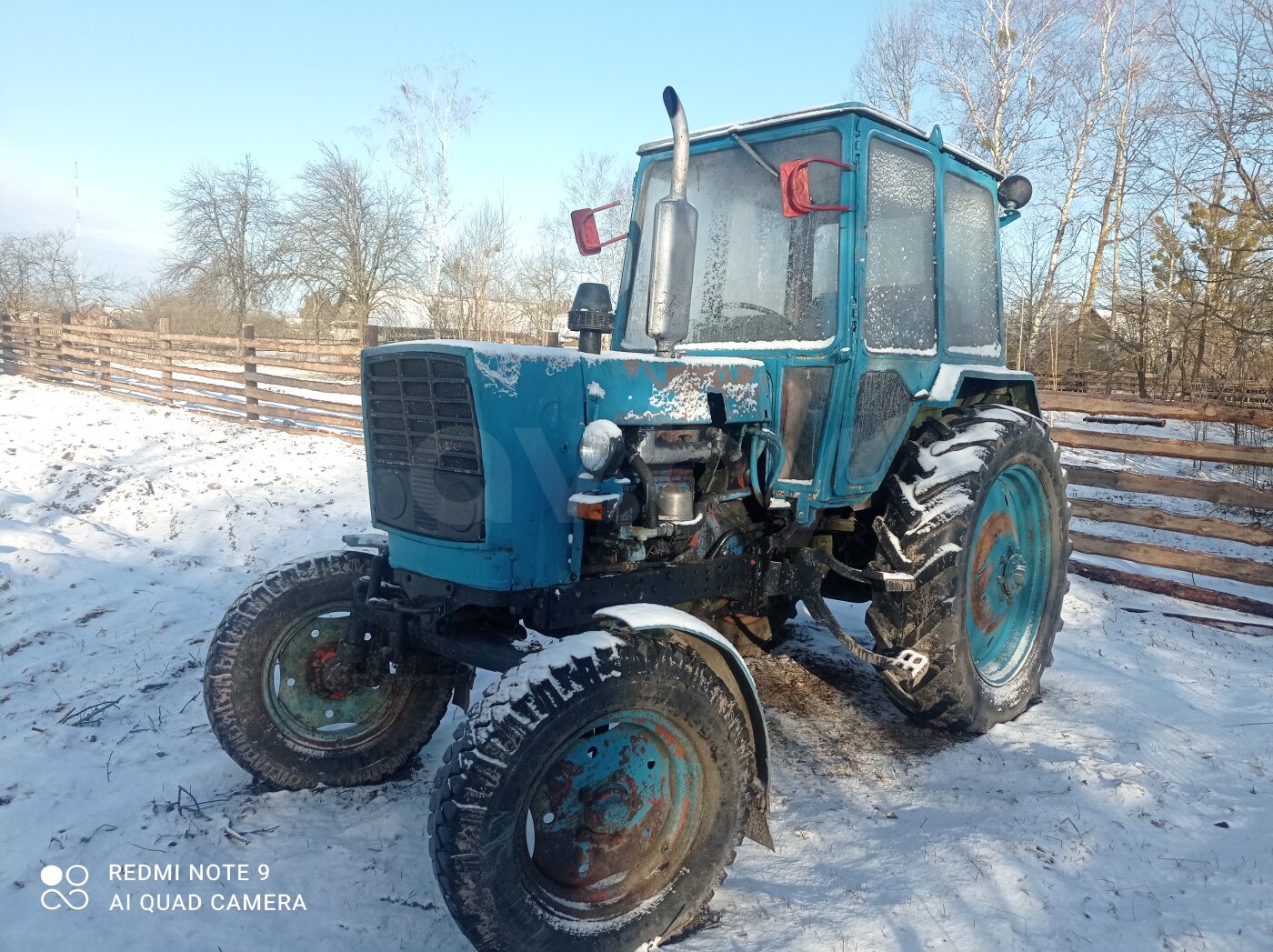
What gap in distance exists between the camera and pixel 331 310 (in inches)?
1024

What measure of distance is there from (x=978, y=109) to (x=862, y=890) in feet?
60.3

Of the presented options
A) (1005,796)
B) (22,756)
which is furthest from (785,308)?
(22,756)

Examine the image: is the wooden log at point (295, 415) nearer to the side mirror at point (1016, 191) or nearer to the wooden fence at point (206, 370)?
the wooden fence at point (206, 370)

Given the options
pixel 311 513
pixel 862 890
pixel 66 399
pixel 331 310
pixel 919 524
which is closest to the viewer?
pixel 862 890

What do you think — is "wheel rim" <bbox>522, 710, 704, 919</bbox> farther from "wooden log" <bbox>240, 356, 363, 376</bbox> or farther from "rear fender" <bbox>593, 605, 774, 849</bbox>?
"wooden log" <bbox>240, 356, 363, 376</bbox>

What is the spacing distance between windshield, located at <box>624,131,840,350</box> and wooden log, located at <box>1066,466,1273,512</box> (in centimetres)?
355

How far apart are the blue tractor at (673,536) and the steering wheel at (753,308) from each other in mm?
21

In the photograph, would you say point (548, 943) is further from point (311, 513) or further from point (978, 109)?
point (978, 109)

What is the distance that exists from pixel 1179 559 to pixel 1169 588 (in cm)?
27

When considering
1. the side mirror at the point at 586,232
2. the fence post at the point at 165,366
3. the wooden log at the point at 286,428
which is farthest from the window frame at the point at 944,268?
the fence post at the point at 165,366

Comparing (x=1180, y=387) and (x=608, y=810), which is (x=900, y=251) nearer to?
(x=608, y=810)

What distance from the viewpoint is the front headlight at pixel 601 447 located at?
2.35 metres

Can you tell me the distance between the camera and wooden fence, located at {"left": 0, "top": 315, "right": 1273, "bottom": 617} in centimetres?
566

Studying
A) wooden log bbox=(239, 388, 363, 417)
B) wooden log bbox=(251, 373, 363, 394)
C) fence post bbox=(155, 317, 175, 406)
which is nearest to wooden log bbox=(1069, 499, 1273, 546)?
wooden log bbox=(239, 388, 363, 417)
